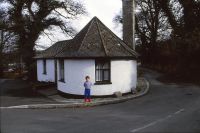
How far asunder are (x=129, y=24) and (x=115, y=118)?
15.1m

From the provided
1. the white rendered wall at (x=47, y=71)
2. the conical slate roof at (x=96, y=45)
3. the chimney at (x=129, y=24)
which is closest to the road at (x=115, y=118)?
the conical slate roof at (x=96, y=45)

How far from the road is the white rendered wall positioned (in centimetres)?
1305

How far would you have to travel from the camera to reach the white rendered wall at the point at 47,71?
32531mm

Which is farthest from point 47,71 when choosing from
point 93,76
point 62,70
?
point 93,76

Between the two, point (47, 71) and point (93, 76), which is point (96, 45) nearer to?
point (93, 76)

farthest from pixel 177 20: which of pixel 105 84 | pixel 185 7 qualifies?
pixel 105 84

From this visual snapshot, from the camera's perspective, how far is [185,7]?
3650cm

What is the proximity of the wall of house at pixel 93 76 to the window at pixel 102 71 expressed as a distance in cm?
31

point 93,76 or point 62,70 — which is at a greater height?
point 62,70

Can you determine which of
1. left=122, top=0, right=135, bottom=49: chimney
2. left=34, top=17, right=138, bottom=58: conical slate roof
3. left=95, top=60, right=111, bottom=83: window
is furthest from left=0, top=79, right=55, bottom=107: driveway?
left=122, top=0, right=135, bottom=49: chimney

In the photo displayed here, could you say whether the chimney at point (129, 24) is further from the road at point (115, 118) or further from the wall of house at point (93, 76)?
the road at point (115, 118)

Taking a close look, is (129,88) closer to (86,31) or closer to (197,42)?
(86,31)

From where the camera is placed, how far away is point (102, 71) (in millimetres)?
23125

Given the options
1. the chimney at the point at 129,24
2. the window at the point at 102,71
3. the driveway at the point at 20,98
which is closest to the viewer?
the driveway at the point at 20,98
